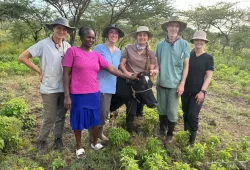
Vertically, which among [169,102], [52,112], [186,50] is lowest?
[52,112]

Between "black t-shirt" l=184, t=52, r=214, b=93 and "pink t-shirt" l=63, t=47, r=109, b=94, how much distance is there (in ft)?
4.96

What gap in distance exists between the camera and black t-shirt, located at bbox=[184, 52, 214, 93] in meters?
3.95

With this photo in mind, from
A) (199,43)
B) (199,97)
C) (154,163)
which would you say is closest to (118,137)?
(154,163)

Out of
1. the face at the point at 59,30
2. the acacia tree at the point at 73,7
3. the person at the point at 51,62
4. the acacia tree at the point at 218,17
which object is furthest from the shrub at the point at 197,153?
the acacia tree at the point at 218,17

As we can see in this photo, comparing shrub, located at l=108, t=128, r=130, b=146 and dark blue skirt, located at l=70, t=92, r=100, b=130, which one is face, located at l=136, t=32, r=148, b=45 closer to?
dark blue skirt, located at l=70, t=92, r=100, b=130

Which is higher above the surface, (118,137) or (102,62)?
(102,62)

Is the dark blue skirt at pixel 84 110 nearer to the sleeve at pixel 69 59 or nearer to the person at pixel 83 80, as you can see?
the person at pixel 83 80

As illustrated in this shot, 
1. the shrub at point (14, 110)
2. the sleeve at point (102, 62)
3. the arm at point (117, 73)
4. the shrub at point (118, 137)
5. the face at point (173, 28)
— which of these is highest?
the face at point (173, 28)

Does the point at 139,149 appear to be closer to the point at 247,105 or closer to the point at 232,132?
the point at 232,132

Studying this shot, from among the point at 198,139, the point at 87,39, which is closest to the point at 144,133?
the point at 198,139

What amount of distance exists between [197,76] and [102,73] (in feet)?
5.02

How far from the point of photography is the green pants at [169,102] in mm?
3986

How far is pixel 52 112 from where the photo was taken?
11.8 ft

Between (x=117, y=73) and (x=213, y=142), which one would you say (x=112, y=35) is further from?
(x=213, y=142)
